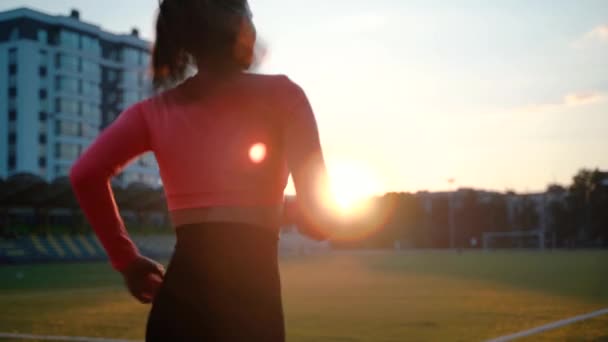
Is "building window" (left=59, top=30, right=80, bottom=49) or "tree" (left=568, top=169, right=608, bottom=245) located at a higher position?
"building window" (left=59, top=30, right=80, bottom=49)

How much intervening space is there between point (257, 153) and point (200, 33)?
0.33 meters

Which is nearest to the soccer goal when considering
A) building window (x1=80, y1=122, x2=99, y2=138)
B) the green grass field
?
building window (x1=80, y1=122, x2=99, y2=138)

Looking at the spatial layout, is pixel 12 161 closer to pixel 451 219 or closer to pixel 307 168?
pixel 451 219

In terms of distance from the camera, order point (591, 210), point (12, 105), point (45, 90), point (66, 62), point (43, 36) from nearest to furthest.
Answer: point (43, 36)
point (12, 105)
point (45, 90)
point (591, 210)
point (66, 62)

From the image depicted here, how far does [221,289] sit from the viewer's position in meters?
1.82

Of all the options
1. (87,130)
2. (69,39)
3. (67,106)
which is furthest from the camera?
(87,130)

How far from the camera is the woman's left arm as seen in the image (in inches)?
72.6

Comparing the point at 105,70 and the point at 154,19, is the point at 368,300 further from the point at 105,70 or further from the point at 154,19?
the point at 105,70

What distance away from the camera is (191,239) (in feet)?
6.09

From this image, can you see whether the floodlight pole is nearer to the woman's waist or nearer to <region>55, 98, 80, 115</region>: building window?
<region>55, 98, 80, 115</region>: building window

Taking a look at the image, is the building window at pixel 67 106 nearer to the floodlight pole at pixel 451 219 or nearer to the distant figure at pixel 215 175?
the floodlight pole at pixel 451 219

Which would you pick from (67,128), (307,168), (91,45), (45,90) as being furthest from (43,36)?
(307,168)

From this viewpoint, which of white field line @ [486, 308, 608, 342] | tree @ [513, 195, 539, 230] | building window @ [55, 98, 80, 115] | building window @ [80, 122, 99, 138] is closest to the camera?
white field line @ [486, 308, 608, 342]

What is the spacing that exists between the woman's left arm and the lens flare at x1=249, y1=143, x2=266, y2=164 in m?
0.27
